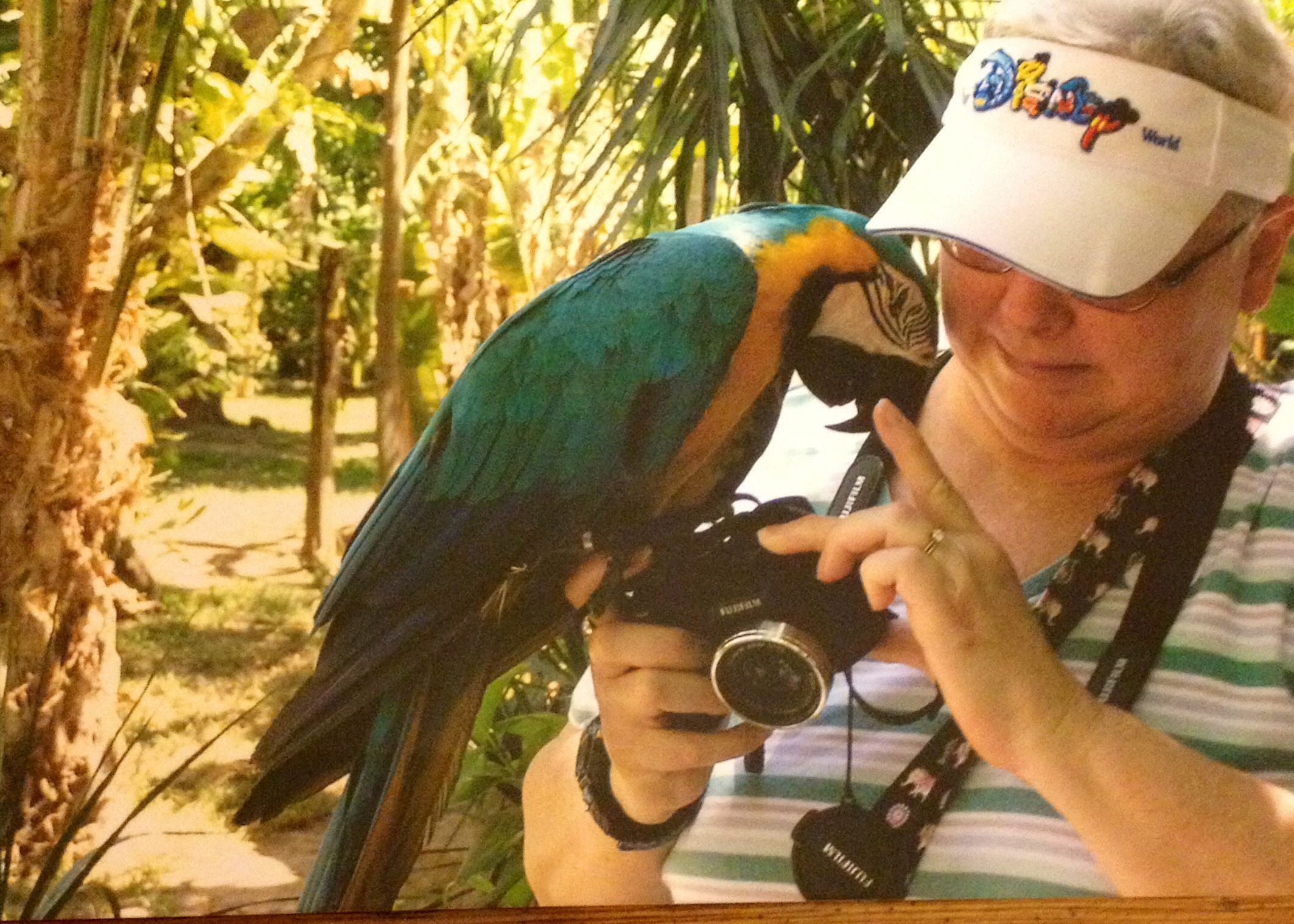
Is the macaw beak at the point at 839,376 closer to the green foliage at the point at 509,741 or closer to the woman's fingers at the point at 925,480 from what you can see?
the woman's fingers at the point at 925,480

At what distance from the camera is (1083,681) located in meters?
1.06

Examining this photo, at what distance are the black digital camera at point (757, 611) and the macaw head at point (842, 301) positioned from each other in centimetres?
13

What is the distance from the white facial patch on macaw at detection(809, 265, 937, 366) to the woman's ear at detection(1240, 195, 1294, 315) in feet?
0.88

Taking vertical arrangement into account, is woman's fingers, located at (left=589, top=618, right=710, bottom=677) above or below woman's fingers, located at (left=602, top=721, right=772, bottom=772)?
above

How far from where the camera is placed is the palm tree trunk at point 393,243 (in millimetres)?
1115

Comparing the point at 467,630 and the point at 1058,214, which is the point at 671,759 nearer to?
the point at 467,630

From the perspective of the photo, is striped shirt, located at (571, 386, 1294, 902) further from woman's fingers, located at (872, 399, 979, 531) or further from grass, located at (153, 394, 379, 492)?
A: grass, located at (153, 394, 379, 492)

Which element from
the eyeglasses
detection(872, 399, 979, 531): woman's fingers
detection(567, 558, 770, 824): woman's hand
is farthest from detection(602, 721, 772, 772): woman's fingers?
the eyeglasses

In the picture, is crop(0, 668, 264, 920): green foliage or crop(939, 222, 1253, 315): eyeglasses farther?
crop(0, 668, 264, 920): green foliage

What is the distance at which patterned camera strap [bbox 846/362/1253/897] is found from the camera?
3.44 ft

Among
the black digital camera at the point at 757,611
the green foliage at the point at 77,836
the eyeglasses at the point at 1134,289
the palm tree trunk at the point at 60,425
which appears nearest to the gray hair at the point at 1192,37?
the eyeglasses at the point at 1134,289

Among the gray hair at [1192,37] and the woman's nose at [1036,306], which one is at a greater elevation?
the gray hair at [1192,37]

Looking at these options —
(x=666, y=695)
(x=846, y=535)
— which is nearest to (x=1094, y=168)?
(x=846, y=535)

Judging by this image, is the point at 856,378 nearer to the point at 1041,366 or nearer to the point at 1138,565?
the point at 1041,366
